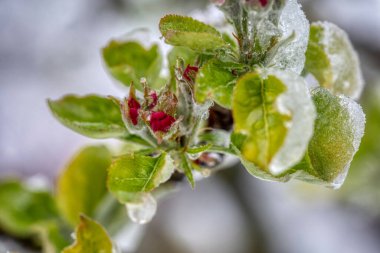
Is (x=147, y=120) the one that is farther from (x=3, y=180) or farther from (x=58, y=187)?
(x=3, y=180)

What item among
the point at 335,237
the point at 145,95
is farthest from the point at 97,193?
the point at 335,237

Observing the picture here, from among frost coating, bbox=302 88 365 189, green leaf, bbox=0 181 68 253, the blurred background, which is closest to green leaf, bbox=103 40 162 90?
frost coating, bbox=302 88 365 189

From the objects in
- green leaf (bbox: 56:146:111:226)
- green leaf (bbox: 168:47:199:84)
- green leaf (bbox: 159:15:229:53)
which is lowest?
green leaf (bbox: 56:146:111:226)

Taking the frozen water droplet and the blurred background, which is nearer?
the frozen water droplet

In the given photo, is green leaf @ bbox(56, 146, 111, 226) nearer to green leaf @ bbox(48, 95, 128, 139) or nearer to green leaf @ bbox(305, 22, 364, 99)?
green leaf @ bbox(48, 95, 128, 139)

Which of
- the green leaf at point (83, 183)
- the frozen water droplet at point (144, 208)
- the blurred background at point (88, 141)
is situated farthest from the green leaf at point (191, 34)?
the blurred background at point (88, 141)

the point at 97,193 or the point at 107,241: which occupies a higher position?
the point at 107,241

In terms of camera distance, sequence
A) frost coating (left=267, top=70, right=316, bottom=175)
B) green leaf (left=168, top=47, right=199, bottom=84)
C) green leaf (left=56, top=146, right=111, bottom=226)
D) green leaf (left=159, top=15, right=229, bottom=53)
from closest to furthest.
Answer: frost coating (left=267, top=70, right=316, bottom=175) < green leaf (left=159, top=15, right=229, bottom=53) < green leaf (left=168, top=47, right=199, bottom=84) < green leaf (left=56, top=146, right=111, bottom=226)

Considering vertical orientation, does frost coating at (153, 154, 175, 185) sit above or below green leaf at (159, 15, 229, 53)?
below
